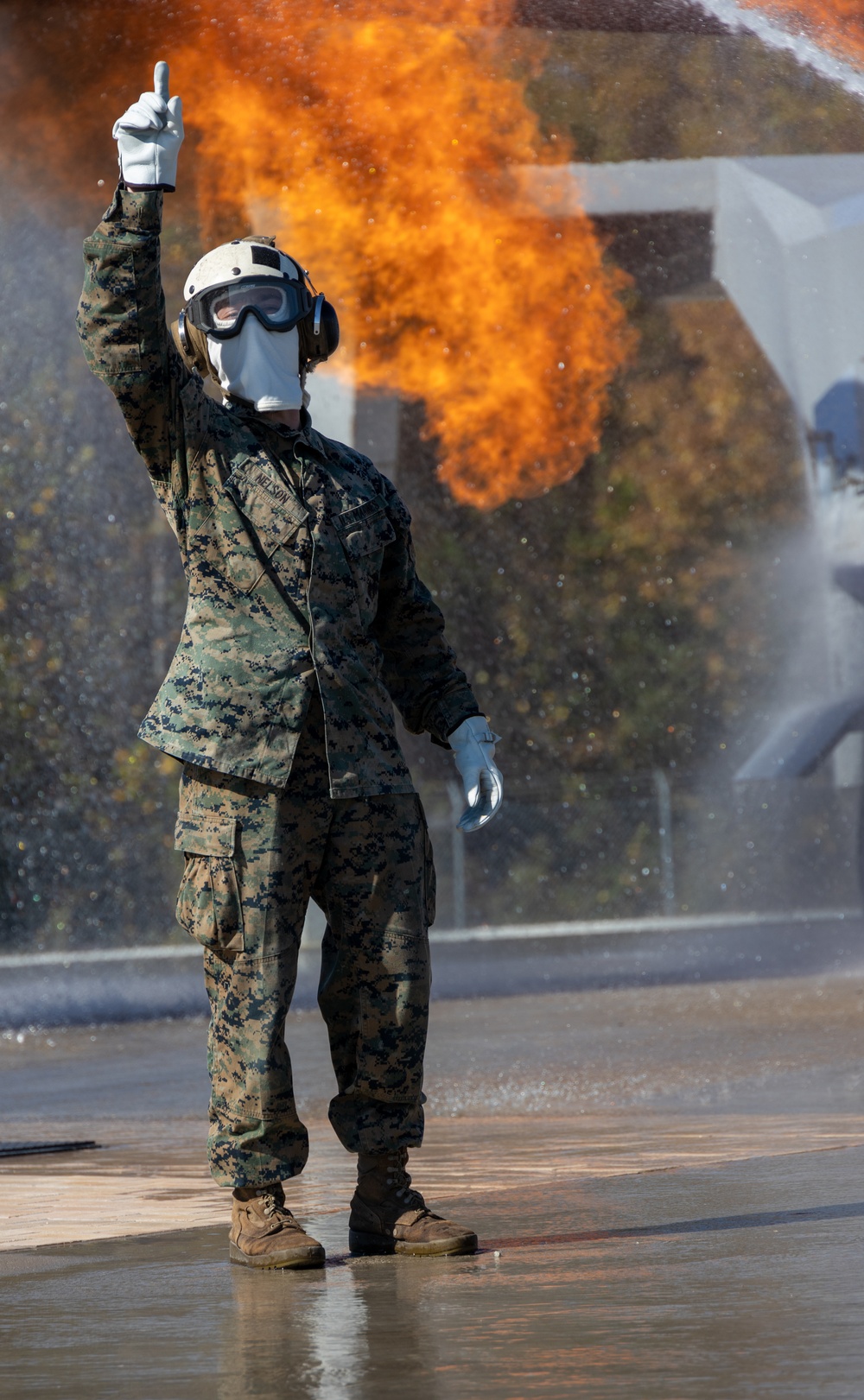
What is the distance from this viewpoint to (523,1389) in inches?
103

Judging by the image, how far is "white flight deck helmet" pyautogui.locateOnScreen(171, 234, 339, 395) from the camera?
3.86 meters

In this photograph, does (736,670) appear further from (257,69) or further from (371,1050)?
(371,1050)

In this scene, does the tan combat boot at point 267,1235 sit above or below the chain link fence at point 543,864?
below

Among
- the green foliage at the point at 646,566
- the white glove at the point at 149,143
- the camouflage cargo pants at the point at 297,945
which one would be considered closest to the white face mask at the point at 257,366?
the white glove at the point at 149,143

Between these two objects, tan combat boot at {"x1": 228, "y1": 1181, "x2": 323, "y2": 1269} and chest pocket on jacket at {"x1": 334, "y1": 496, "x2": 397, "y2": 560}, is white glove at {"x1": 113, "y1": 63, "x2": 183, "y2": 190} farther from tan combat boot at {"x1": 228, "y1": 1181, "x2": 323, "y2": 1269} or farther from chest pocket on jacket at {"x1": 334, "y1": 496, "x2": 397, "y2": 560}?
tan combat boot at {"x1": 228, "y1": 1181, "x2": 323, "y2": 1269}

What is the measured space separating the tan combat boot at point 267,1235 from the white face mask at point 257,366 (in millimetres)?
1347

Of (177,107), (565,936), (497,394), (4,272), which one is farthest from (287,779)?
(565,936)

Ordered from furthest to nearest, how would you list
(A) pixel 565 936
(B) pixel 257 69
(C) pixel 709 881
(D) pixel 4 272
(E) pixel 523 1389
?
(C) pixel 709 881 → (A) pixel 565 936 → (D) pixel 4 272 → (B) pixel 257 69 → (E) pixel 523 1389

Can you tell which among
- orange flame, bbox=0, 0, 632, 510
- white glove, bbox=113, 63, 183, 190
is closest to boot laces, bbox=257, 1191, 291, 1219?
white glove, bbox=113, 63, 183, 190

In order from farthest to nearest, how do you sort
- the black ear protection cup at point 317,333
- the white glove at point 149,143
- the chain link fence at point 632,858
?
1. the chain link fence at point 632,858
2. the black ear protection cup at point 317,333
3. the white glove at point 149,143

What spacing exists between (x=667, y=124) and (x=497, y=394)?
6.94ft

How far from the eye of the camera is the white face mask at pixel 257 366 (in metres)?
3.86

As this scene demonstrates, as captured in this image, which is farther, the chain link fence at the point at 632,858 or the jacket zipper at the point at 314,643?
the chain link fence at the point at 632,858

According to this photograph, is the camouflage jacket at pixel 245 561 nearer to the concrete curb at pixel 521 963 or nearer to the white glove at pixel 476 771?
the white glove at pixel 476 771
